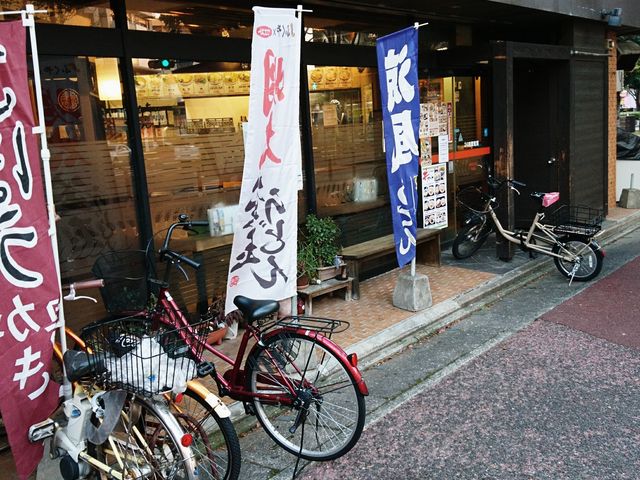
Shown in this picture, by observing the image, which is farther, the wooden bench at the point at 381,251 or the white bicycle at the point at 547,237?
the white bicycle at the point at 547,237

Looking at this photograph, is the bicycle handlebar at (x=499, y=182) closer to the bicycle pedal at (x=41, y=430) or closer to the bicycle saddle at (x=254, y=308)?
the bicycle saddle at (x=254, y=308)

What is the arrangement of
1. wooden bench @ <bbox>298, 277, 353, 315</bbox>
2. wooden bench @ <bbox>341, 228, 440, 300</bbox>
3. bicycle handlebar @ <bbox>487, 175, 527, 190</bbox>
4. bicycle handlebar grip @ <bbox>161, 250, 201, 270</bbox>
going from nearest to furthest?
bicycle handlebar grip @ <bbox>161, 250, 201, 270</bbox>
wooden bench @ <bbox>298, 277, 353, 315</bbox>
wooden bench @ <bbox>341, 228, 440, 300</bbox>
bicycle handlebar @ <bbox>487, 175, 527, 190</bbox>

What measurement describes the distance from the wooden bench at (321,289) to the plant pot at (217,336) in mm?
992

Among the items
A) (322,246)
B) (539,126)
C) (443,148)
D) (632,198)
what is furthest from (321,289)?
(632,198)

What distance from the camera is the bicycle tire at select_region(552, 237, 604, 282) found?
804 centimetres

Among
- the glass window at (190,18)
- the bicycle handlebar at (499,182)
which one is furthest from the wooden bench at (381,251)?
the glass window at (190,18)

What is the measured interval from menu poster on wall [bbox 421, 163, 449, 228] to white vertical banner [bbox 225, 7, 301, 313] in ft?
15.1

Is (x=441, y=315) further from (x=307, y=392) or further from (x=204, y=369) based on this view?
(x=204, y=369)

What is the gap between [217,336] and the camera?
A: 6129mm

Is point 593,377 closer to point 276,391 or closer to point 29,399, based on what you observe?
point 276,391

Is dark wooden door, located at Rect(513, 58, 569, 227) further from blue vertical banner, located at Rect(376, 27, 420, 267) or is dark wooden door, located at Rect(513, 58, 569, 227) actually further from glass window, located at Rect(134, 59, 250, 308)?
glass window, located at Rect(134, 59, 250, 308)

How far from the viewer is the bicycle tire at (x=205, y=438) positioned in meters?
3.57

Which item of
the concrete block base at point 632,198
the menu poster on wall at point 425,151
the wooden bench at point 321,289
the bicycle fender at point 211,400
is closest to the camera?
the bicycle fender at point 211,400

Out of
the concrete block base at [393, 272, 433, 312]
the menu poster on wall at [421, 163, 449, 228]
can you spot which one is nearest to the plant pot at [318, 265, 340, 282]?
the concrete block base at [393, 272, 433, 312]
